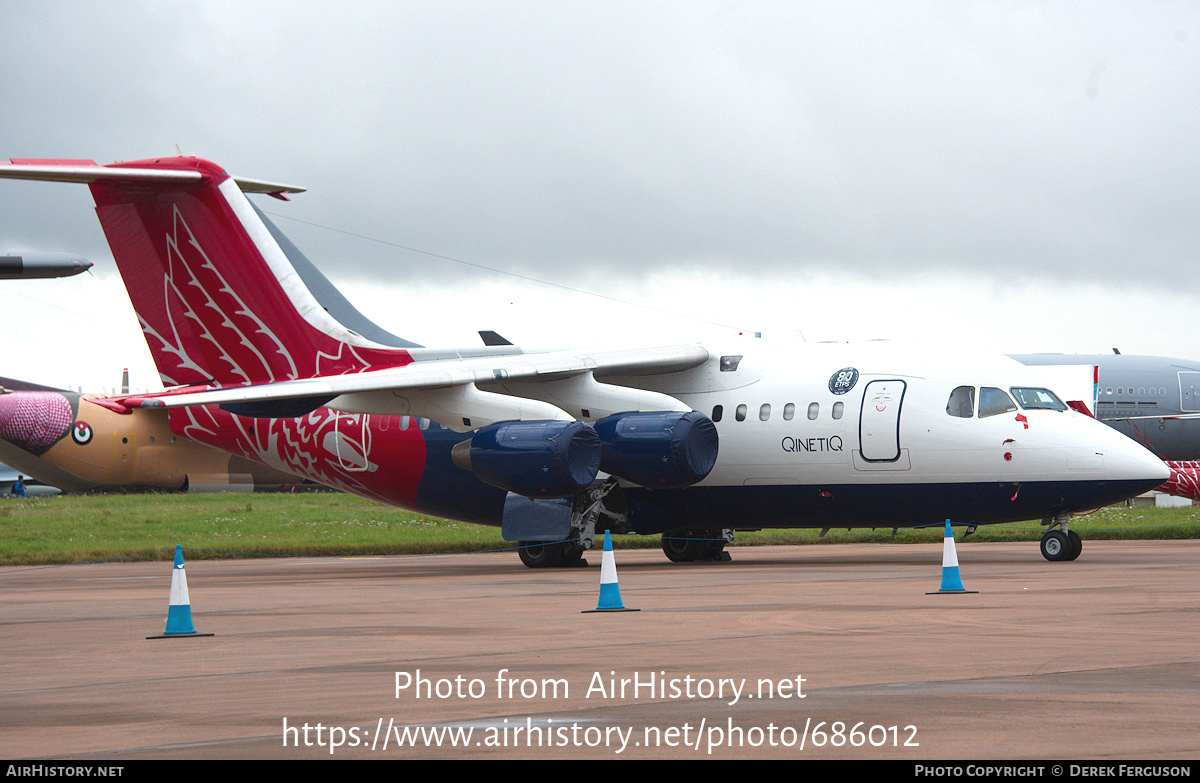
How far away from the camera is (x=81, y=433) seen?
6175cm

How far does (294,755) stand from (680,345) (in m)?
17.5

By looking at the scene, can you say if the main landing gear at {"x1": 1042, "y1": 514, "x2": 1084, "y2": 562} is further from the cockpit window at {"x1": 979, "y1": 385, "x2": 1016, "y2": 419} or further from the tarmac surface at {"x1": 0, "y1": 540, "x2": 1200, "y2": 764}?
the tarmac surface at {"x1": 0, "y1": 540, "x2": 1200, "y2": 764}

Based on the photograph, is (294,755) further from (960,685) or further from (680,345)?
(680,345)

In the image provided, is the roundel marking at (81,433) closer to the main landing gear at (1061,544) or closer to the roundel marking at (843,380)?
the roundel marking at (843,380)

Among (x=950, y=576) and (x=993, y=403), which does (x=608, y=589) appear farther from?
(x=993, y=403)

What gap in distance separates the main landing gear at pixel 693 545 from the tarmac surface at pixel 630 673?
22.4 ft

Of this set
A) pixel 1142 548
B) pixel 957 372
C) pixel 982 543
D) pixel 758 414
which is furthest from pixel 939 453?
pixel 982 543

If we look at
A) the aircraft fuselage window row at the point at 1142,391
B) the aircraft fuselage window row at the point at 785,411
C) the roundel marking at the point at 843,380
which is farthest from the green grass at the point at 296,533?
the roundel marking at the point at 843,380

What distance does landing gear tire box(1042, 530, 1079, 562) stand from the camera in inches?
774

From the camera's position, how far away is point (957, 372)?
67.5 feet

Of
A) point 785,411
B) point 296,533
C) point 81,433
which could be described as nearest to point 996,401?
point 785,411

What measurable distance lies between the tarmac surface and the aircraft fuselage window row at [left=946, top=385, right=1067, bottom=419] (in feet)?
12.2

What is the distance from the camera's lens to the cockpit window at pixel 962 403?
66.4 feet
